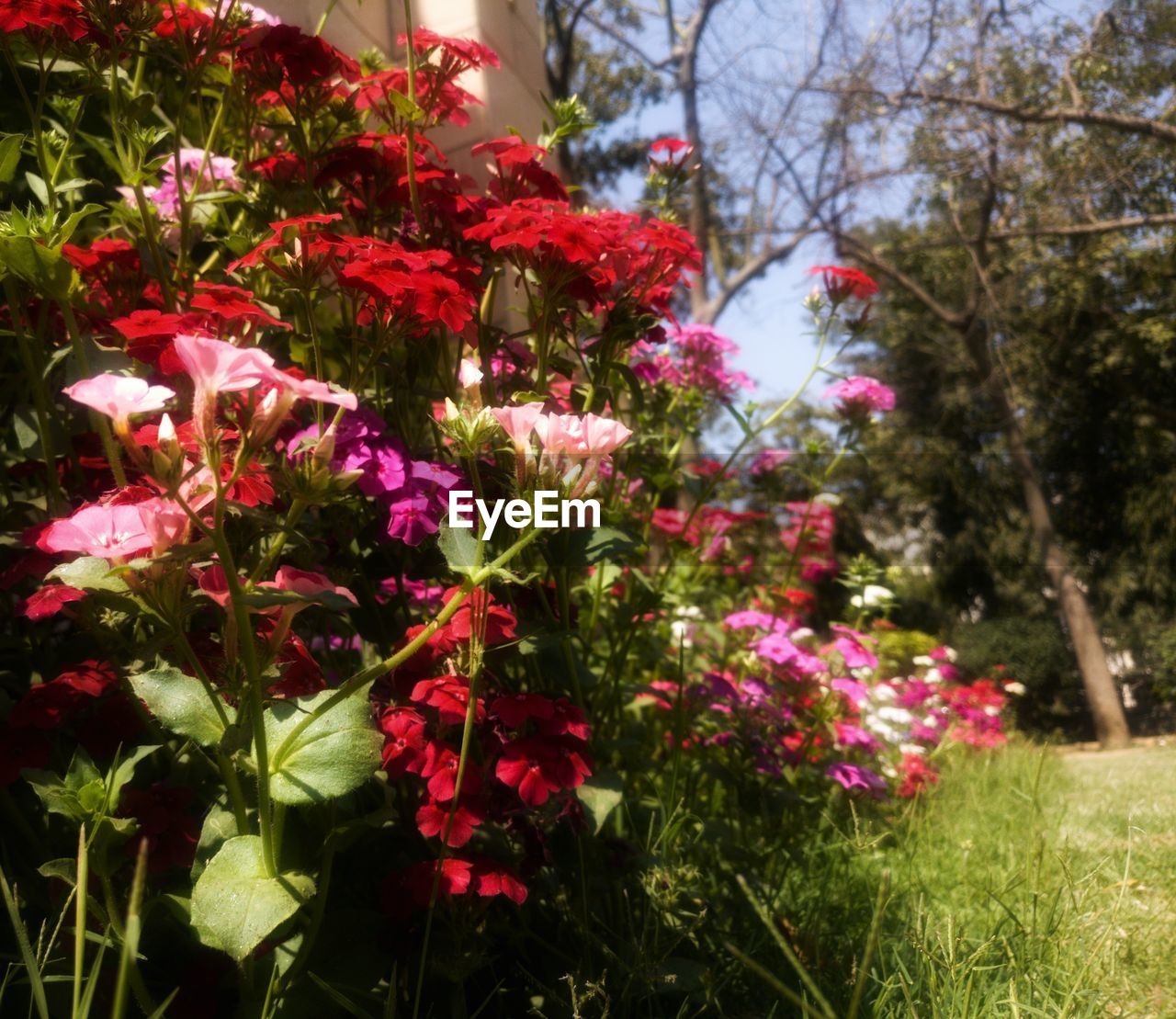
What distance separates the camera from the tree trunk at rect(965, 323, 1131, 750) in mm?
7785

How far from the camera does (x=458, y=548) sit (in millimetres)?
1017

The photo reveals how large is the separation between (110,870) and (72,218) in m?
0.76

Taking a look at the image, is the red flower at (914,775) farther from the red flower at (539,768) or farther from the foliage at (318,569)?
the red flower at (539,768)

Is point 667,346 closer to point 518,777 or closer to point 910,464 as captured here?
point 518,777

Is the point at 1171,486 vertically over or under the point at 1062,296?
under

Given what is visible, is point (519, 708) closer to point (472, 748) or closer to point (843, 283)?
point (472, 748)

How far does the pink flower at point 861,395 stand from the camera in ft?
7.13

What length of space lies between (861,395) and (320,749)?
1634 millimetres

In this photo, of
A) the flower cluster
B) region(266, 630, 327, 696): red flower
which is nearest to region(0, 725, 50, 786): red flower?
region(266, 630, 327, 696): red flower

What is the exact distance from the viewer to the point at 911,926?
56.9 inches

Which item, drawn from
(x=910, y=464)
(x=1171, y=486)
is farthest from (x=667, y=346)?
(x=910, y=464)

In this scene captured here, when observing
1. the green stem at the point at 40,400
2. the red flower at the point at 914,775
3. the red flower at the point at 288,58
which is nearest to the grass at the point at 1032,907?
the red flower at the point at 914,775

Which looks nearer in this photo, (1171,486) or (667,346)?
(667,346)

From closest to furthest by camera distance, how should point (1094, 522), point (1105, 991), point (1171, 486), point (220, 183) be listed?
point (1105, 991) → point (220, 183) → point (1171, 486) → point (1094, 522)
